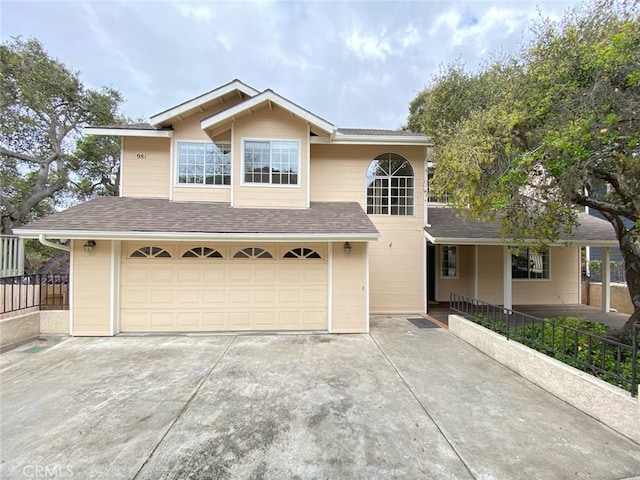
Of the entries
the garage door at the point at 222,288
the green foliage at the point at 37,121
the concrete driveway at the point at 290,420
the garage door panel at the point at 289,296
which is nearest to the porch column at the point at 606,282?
the concrete driveway at the point at 290,420

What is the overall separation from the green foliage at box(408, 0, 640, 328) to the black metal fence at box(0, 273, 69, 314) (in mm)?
9865

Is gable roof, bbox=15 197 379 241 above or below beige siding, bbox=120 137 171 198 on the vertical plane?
below

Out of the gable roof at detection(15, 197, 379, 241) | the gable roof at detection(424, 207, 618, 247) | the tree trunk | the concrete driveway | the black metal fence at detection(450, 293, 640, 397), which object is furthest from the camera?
the gable roof at detection(424, 207, 618, 247)

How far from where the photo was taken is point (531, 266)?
10.5m

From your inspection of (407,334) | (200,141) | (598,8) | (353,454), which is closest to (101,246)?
(200,141)

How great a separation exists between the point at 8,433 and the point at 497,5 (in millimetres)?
13284

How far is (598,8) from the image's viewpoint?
478cm

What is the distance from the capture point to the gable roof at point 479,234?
801 centimetres

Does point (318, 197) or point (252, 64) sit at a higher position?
point (252, 64)

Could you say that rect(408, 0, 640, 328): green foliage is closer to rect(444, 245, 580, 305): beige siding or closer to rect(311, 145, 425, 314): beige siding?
rect(311, 145, 425, 314): beige siding

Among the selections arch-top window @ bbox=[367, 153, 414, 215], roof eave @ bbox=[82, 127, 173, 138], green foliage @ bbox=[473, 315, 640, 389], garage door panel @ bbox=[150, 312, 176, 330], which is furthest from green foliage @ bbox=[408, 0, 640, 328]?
roof eave @ bbox=[82, 127, 173, 138]

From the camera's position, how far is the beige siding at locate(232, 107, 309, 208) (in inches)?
309

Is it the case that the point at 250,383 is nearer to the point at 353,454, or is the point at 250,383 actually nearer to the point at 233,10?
the point at 353,454

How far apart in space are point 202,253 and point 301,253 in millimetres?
2530
